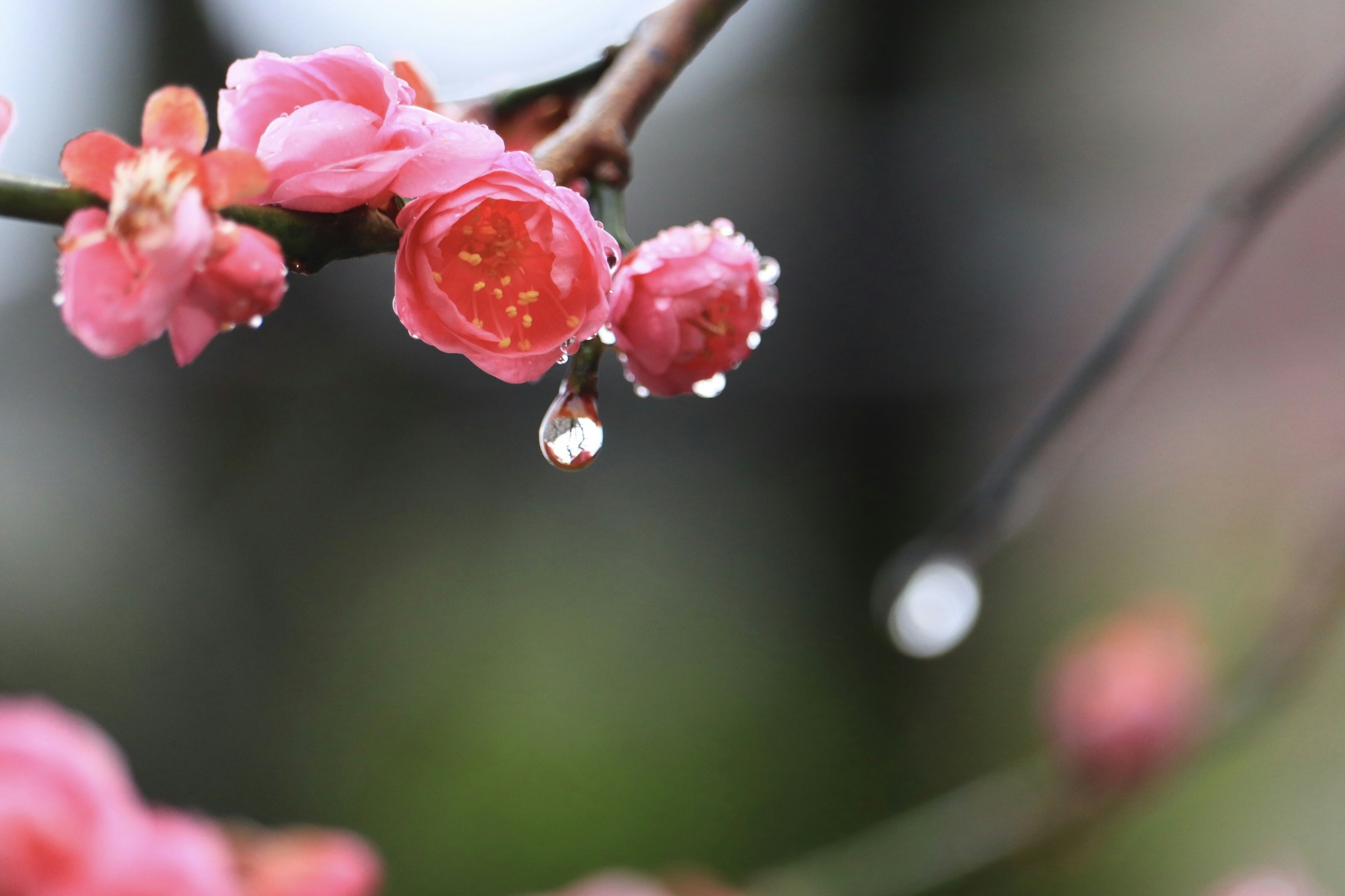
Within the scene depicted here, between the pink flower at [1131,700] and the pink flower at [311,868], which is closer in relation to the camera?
the pink flower at [311,868]

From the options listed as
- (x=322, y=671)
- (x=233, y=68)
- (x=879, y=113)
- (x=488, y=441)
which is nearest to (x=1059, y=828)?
(x=233, y=68)

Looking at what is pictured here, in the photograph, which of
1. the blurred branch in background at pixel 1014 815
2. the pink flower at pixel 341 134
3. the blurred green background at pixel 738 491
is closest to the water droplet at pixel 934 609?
the blurred branch in background at pixel 1014 815

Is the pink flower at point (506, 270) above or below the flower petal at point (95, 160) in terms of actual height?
above

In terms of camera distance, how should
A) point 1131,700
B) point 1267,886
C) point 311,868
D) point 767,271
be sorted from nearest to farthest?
point 767,271, point 311,868, point 1267,886, point 1131,700

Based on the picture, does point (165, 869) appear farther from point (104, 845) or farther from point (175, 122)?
point (175, 122)

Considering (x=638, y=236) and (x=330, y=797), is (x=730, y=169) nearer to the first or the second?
(x=638, y=236)

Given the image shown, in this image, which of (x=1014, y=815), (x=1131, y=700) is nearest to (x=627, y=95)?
(x=1014, y=815)

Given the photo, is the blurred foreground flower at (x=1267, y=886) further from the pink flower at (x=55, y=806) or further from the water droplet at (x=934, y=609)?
the pink flower at (x=55, y=806)
